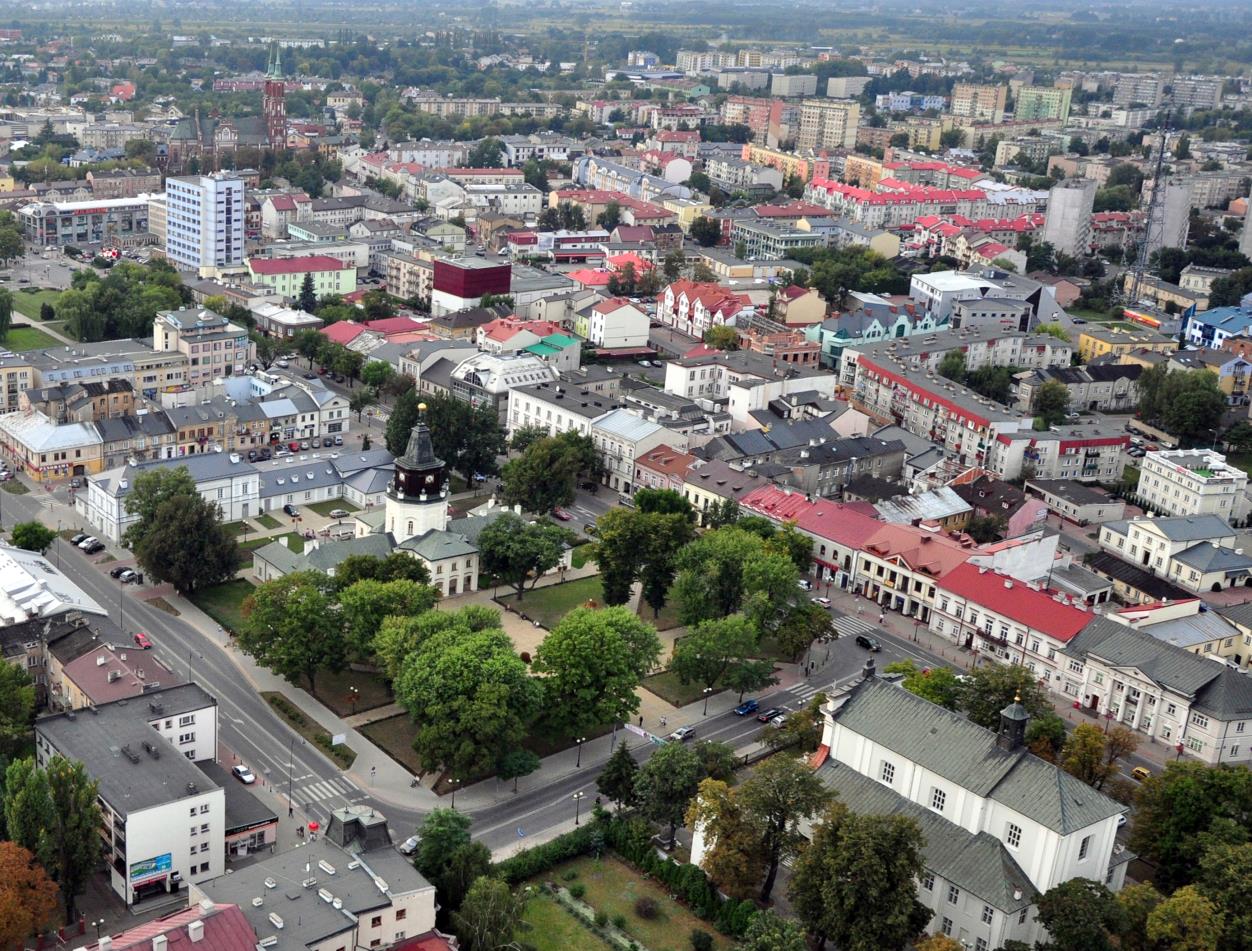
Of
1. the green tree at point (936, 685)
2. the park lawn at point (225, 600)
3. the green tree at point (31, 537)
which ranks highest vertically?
the green tree at point (936, 685)

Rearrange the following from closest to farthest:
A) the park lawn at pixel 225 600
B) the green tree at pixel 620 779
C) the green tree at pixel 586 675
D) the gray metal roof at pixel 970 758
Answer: the gray metal roof at pixel 970 758 < the green tree at pixel 620 779 < the green tree at pixel 586 675 < the park lawn at pixel 225 600

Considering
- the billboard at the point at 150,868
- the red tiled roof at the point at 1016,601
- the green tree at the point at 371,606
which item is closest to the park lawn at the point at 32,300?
the green tree at the point at 371,606

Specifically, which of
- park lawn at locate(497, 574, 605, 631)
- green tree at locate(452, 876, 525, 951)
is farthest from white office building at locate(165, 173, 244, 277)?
green tree at locate(452, 876, 525, 951)

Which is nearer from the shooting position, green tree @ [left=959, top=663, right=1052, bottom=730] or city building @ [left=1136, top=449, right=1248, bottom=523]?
green tree @ [left=959, top=663, right=1052, bottom=730]

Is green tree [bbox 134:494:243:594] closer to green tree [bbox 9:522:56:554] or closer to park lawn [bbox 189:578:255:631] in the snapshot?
park lawn [bbox 189:578:255:631]

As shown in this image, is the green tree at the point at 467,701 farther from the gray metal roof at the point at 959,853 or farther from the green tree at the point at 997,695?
the green tree at the point at 997,695

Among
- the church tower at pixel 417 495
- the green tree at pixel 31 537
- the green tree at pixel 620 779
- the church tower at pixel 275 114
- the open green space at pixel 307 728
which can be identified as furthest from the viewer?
the church tower at pixel 275 114

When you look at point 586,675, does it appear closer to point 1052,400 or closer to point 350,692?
point 350,692
